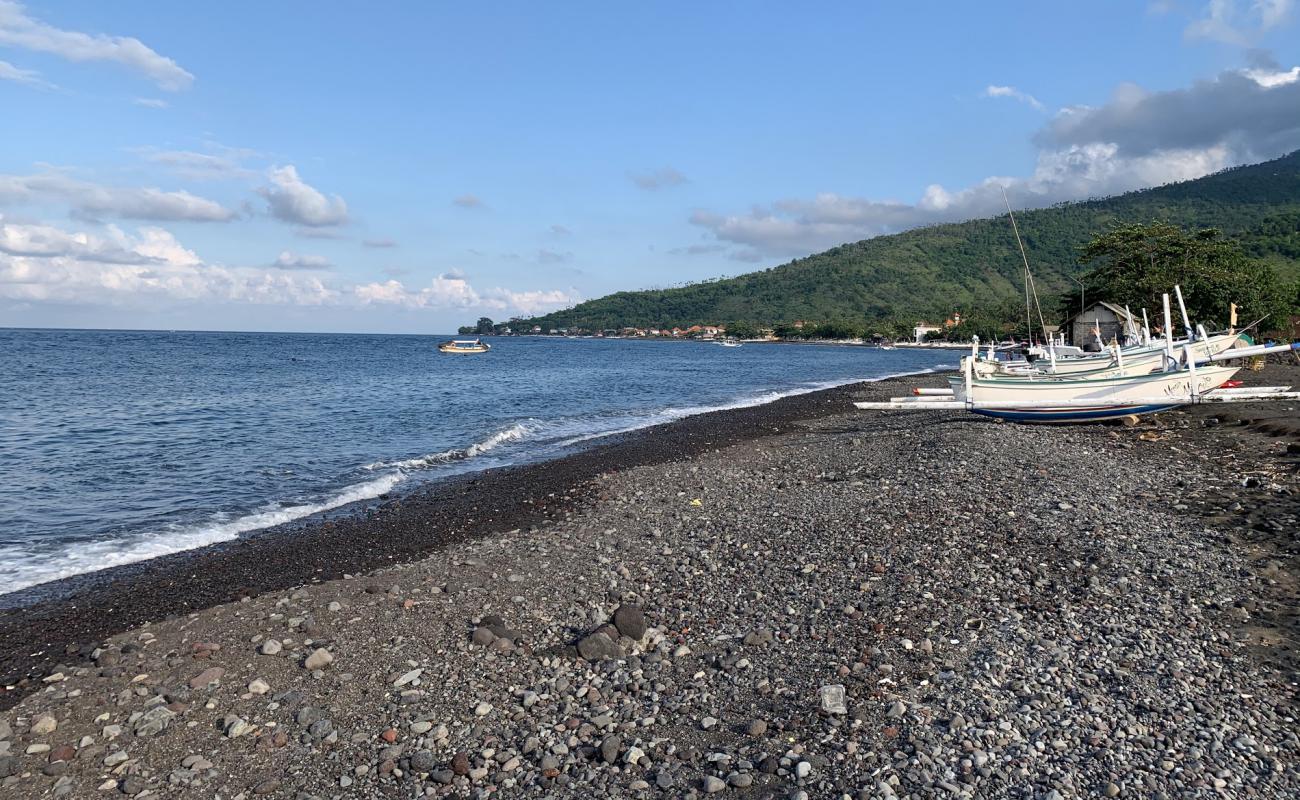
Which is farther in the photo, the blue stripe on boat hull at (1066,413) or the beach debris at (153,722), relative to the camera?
the blue stripe on boat hull at (1066,413)

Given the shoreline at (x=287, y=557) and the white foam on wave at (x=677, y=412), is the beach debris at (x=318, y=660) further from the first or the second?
the white foam on wave at (x=677, y=412)

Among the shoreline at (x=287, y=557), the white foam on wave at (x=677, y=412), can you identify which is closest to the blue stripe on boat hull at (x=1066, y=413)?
the shoreline at (x=287, y=557)

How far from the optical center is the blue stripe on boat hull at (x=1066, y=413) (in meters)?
21.2

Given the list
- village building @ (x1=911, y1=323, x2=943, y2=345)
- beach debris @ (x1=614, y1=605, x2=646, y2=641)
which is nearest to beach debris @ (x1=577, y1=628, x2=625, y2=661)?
beach debris @ (x1=614, y1=605, x2=646, y2=641)

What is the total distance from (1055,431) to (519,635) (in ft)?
57.9

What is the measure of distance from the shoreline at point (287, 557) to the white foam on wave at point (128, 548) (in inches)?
14.3

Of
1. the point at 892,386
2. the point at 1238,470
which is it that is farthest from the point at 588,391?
the point at 1238,470

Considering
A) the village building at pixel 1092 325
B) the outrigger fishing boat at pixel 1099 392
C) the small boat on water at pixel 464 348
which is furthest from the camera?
the small boat on water at pixel 464 348

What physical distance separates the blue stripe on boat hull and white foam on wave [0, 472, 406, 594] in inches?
710

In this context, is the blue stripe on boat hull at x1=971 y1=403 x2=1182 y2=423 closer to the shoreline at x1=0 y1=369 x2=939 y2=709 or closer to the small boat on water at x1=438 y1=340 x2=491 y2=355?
the shoreline at x1=0 y1=369 x2=939 y2=709

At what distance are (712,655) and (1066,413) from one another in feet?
61.3

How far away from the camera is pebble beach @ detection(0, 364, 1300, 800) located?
5.44m

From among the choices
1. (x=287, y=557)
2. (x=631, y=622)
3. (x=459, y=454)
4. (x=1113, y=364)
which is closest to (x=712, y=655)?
(x=631, y=622)

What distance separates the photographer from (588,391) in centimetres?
4772
